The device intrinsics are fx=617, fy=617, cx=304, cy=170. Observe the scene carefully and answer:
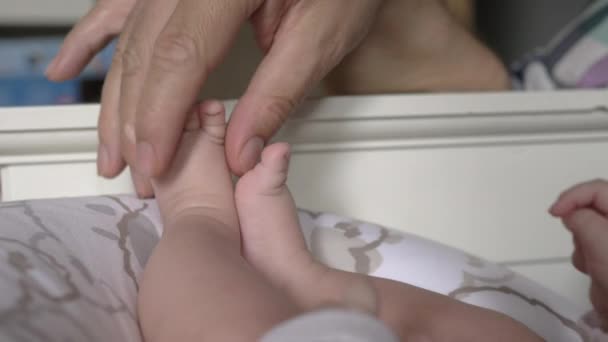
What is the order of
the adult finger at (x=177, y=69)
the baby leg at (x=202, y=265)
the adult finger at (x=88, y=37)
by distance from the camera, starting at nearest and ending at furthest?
the baby leg at (x=202, y=265), the adult finger at (x=177, y=69), the adult finger at (x=88, y=37)

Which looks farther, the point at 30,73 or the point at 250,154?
the point at 30,73

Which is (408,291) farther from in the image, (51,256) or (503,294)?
(51,256)

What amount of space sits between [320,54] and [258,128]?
9cm

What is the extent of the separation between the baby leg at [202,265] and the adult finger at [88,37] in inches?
9.3

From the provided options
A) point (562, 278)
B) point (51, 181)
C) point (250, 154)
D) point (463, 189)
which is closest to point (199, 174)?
point (250, 154)

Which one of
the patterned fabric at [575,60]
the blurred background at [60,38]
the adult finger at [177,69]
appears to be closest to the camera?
the adult finger at [177,69]

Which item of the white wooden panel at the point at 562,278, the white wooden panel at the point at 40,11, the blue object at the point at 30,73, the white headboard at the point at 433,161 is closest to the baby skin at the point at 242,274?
the white headboard at the point at 433,161

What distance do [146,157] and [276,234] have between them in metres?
0.10

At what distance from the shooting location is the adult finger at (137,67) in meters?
0.48

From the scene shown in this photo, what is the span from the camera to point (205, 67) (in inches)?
17.6

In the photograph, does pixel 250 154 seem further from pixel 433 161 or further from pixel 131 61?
pixel 433 161

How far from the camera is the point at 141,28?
0.52 metres

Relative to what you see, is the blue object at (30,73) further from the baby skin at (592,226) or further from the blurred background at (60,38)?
the baby skin at (592,226)

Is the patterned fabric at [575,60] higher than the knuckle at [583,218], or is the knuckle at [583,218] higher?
the knuckle at [583,218]
